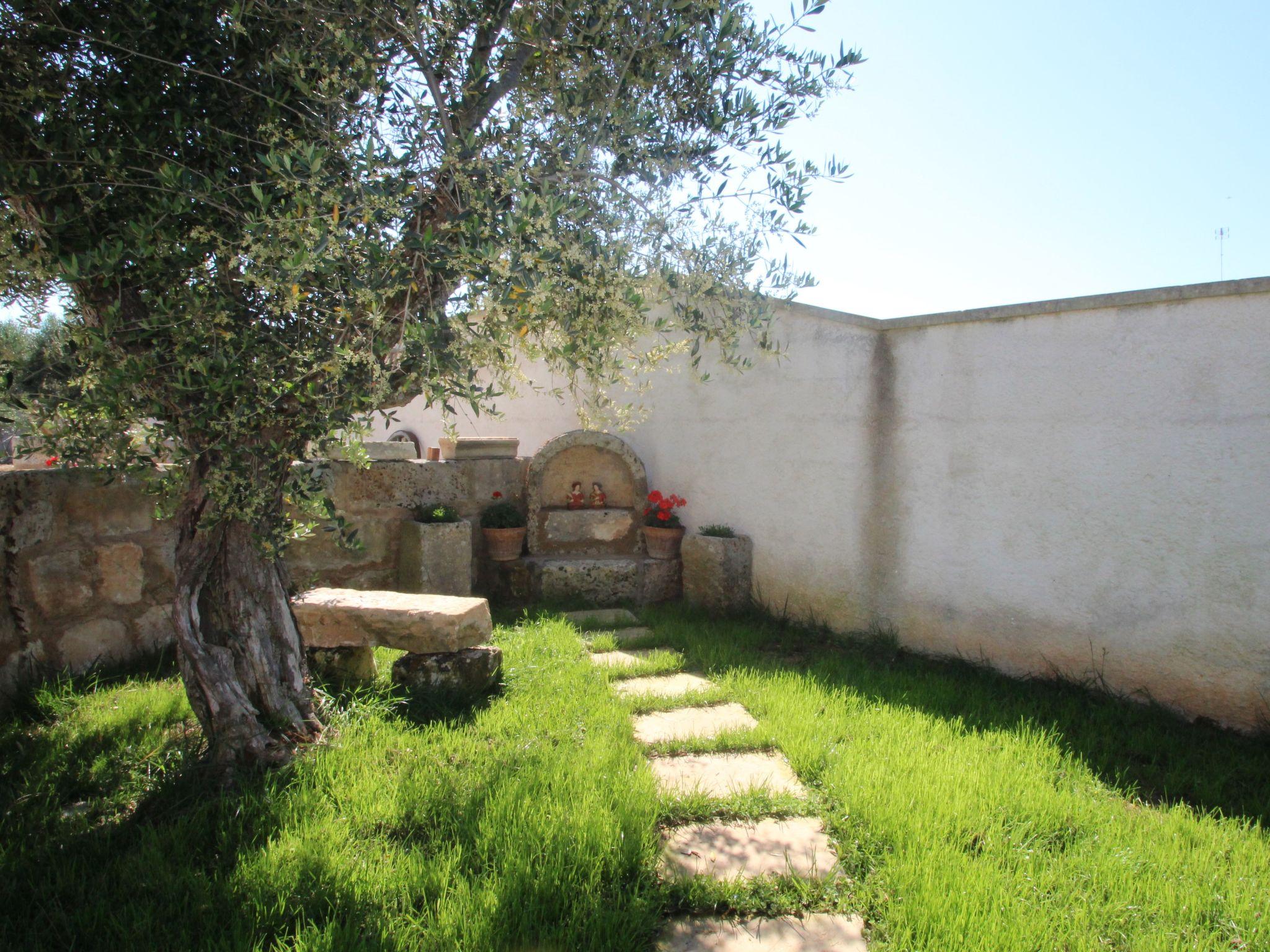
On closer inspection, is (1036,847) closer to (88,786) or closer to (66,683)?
(88,786)

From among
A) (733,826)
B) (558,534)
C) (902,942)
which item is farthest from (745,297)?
(558,534)

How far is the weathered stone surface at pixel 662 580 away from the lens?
652 cm

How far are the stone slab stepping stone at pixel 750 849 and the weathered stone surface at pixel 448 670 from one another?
Result: 152 centimetres

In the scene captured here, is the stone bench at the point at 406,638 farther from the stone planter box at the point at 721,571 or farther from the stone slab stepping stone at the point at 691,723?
the stone planter box at the point at 721,571

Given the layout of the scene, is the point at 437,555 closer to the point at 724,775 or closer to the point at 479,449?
the point at 479,449

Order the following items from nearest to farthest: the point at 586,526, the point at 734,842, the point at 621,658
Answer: the point at 734,842 → the point at 621,658 → the point at 586,526

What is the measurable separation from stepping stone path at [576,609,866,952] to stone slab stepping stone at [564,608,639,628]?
1.37 meters

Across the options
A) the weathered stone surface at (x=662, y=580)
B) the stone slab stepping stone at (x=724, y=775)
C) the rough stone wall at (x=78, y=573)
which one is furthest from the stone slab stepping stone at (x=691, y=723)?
the weathered stone surface at (x=662, y=580)

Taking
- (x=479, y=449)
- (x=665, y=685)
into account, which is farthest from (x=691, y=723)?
(x=479, y=449)

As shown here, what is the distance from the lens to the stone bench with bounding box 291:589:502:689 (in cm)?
384

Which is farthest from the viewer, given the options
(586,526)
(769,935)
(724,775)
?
(586,526)

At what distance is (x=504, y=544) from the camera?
644cm

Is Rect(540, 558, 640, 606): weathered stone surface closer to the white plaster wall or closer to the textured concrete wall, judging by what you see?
the textured concrete wall

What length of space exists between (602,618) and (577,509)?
152cm
